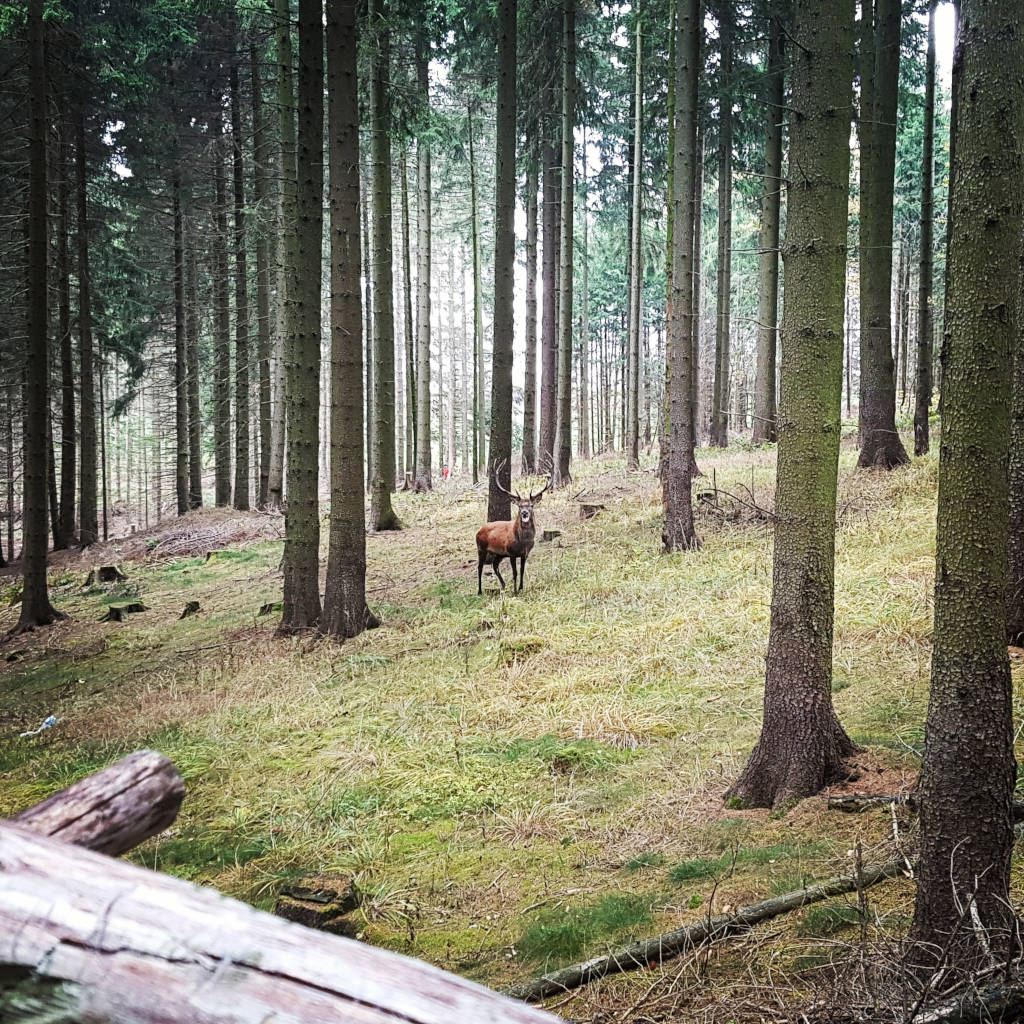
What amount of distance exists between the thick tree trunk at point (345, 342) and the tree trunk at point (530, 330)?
10.6 meters

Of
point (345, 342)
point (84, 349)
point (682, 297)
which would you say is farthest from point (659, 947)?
point (84, 349)

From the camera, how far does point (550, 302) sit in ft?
73.2

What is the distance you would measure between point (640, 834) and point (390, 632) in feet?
20.3

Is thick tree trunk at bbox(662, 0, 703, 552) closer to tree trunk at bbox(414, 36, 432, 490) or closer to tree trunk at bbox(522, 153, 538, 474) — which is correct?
tree trunk at bbox(522, 153, 538, 474)

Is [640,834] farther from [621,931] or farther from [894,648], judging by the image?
[894,648]

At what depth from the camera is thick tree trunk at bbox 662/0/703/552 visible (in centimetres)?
1234

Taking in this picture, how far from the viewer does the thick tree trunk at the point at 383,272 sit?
15.6m

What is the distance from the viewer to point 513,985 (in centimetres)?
351

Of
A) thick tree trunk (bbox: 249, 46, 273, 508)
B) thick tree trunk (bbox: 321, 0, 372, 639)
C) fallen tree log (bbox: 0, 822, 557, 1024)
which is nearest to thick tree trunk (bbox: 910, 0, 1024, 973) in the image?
fallen tree log (bbox: 0, 822, 557, 1024)

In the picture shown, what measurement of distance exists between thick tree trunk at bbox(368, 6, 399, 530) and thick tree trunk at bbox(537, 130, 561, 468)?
497cm

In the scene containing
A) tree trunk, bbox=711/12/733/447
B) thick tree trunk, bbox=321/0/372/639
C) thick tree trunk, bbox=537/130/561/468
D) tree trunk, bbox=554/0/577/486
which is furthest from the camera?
thick tree trunk, bbox=537/130/561/468

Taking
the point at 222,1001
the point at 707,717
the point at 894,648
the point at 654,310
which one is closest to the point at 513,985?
the point at 222,1001

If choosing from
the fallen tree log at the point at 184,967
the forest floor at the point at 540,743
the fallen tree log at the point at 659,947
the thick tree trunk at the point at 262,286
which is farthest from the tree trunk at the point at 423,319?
the fallen tree log at the point at 184,967

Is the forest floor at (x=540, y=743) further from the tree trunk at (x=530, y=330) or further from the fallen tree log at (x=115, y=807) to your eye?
the tree trunk at (x=530, y=330)
